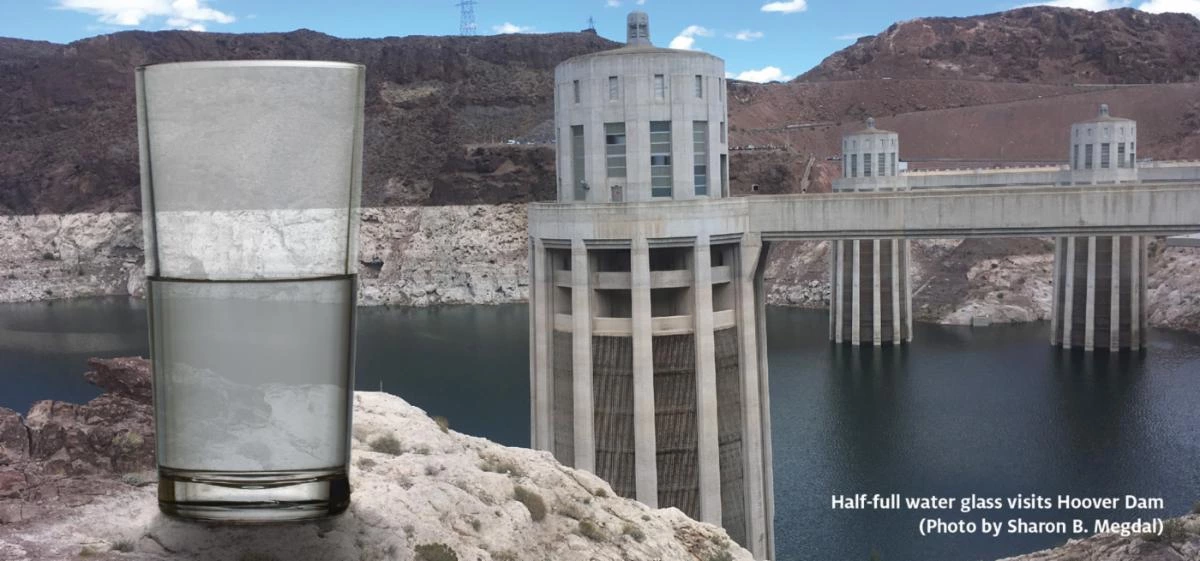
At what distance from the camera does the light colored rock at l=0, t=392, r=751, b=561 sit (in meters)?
7.88

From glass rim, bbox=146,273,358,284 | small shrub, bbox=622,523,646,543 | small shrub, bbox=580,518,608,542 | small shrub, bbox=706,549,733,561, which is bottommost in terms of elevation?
small shrub, bbox=706,549,733,561

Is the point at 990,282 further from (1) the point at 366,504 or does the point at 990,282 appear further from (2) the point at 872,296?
(1) the point at 366,504

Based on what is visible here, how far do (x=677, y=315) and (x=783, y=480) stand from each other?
54.2 feet

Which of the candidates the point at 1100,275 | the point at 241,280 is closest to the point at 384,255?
the point at 1100,275

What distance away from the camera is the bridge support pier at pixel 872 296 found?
72.1m

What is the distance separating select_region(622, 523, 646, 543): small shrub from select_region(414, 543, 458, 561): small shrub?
10.6 feet

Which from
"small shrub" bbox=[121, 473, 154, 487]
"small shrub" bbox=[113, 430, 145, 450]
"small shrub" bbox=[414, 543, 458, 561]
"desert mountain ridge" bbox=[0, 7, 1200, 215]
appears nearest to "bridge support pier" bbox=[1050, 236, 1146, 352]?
"desert mountain ridge" bbox=[0, 7, 1200, 215]

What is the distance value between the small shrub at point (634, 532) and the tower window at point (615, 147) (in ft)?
34.8

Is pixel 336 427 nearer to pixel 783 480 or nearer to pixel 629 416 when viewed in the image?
pixel 629 416

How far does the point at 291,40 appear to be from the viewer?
153 metres

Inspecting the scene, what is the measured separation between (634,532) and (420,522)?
335 cm

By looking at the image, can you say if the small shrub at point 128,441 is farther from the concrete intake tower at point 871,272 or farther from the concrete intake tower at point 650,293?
the concrete intake tower at point 871,272

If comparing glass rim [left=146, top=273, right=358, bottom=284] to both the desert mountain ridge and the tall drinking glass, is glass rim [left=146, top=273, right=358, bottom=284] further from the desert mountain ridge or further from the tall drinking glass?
the desert mountain ridge

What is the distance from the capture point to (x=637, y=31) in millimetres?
22953
